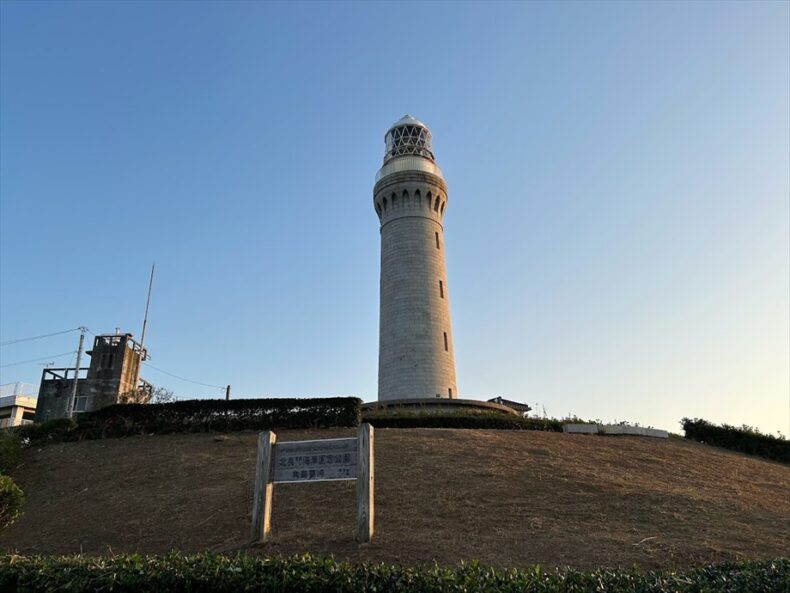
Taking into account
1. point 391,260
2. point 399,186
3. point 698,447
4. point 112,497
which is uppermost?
point 399,186

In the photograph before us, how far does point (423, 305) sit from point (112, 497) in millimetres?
22329

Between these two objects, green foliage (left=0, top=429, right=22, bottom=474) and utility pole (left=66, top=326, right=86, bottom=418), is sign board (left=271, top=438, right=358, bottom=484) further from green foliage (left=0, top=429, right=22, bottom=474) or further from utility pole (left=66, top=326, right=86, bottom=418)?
utility pole (left=66, top=326, right=86, bottom=418)

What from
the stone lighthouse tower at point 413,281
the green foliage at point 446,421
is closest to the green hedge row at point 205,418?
the green foliage at point 446,421

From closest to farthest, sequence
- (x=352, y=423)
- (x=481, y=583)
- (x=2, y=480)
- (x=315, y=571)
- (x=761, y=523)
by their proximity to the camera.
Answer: (x=481, y=583) → (x=315, y=571) → (x=2, y=480) → (x=761, y=523) → (x=352, y=423)

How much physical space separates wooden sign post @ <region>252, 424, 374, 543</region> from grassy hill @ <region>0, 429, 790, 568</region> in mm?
450

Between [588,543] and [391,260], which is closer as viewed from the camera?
[588,543]

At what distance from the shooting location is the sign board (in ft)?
37.8

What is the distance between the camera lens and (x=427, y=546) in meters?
10.8

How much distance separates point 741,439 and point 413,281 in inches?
730

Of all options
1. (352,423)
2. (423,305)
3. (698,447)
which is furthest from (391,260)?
(698,447)

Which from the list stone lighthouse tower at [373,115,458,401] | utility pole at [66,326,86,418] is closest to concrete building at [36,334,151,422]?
utility pole at [66,326,86,418]

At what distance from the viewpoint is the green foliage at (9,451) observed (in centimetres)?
1906

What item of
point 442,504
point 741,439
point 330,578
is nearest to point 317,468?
point 442,504

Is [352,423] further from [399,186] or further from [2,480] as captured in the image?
[399,186]
